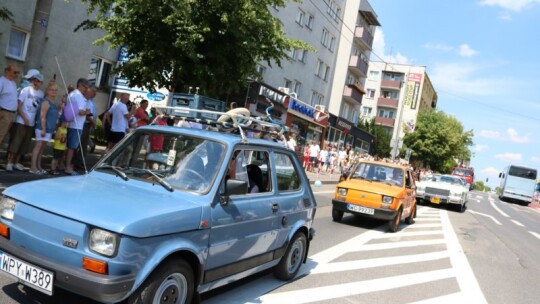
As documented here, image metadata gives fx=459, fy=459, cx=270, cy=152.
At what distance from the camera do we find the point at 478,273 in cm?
802

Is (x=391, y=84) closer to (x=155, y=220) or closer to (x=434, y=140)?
(x=434, y=140)

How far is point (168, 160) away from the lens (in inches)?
178

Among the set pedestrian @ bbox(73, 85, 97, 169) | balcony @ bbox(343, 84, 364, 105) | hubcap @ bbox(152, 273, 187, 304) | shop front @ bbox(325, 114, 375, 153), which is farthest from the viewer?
balcony @ bbox(343, 84, 364, 105)

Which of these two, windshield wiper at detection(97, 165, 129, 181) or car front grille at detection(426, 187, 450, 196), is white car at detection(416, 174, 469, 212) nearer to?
car front grille at detection(426, 187, 450, 196)

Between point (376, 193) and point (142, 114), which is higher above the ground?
point (142, 114)

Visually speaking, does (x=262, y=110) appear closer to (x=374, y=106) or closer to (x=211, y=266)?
(x=211, y=266)

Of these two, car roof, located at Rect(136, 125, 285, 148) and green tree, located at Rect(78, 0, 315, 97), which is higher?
green tree, located at Rect(78, 0, 315, 97)

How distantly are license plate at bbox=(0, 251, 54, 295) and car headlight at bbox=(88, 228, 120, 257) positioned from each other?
1.24 feet

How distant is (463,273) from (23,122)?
8.48m

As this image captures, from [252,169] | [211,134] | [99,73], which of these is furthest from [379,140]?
[211,134]

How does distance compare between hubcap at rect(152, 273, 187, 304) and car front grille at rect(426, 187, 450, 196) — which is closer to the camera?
hubcap at rect(152, 273, 187, 304)

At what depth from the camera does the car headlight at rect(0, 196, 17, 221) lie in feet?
12.1

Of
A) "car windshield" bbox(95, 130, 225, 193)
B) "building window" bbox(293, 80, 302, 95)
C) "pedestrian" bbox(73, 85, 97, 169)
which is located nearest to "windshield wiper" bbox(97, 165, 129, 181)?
"car windshield" bbox(95, 130, 225, 193)

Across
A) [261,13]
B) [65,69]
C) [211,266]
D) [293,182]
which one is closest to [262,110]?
[65,69]
